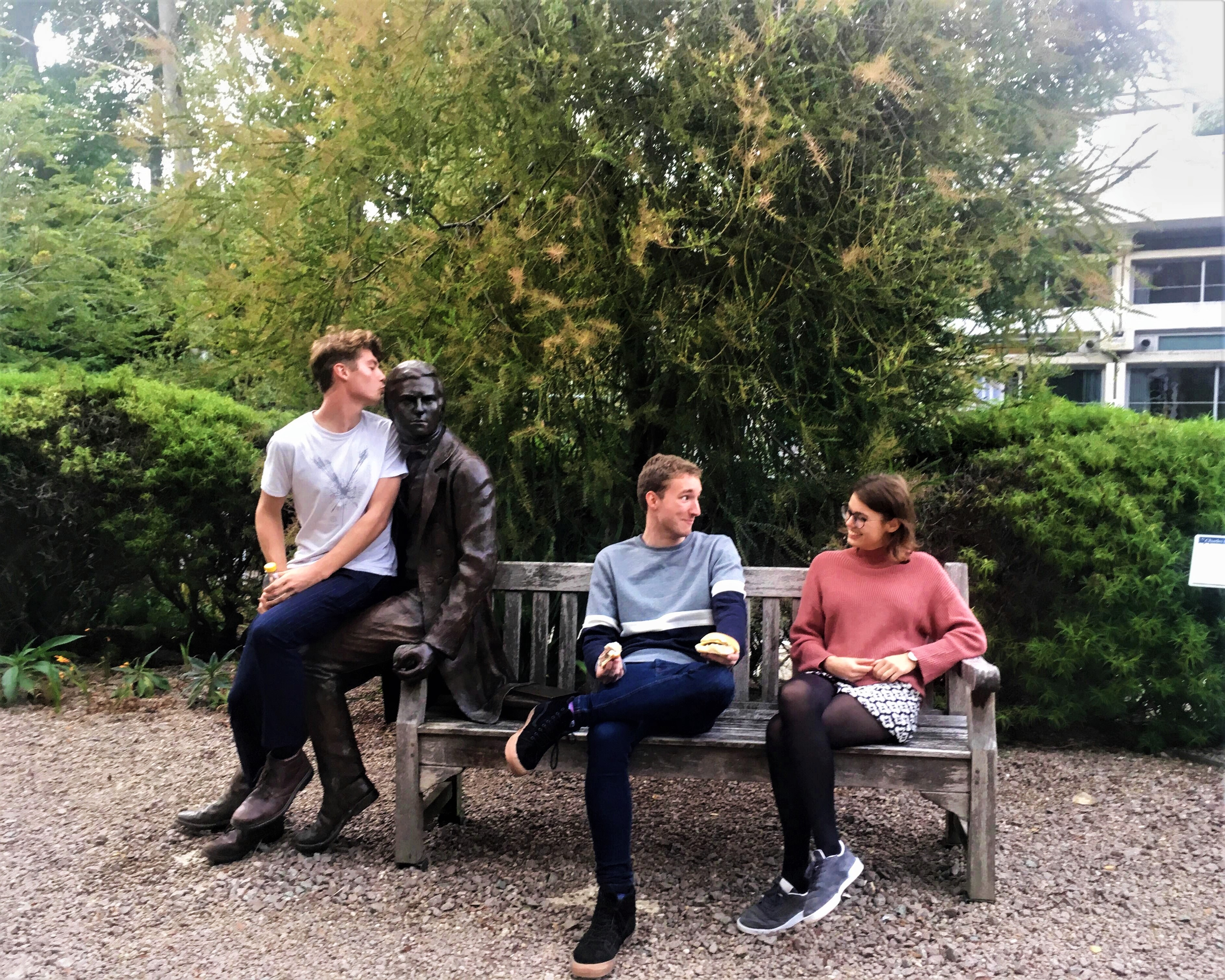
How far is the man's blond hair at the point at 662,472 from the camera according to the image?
327 centimetres

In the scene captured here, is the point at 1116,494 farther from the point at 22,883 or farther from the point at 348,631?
the point at 22,883

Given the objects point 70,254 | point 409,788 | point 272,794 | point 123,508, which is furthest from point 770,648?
point 70,254

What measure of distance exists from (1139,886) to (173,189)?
15.3 feet

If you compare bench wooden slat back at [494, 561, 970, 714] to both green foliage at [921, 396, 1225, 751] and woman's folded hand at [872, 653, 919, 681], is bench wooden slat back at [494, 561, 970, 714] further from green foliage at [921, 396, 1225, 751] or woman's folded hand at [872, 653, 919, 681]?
green foliage at [921, 396, 1225, 751]

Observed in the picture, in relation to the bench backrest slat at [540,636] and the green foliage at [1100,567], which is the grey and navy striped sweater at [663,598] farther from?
the green foliage at [1100,567]

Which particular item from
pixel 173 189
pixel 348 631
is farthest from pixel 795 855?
pixel 173 189

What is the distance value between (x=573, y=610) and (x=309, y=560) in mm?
971

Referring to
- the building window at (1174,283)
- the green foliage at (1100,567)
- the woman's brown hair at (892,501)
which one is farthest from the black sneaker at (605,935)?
the building window at (1174,283)

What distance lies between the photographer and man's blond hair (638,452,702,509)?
10.7ft

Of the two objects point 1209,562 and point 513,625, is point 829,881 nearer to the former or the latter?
point 513,625

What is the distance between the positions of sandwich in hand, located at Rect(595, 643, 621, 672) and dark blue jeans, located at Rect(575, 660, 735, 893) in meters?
0.10

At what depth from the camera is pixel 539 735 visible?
123 inches

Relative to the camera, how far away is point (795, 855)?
298 centimetres

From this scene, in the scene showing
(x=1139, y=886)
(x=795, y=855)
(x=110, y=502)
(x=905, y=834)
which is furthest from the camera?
(x=110, y=502)
